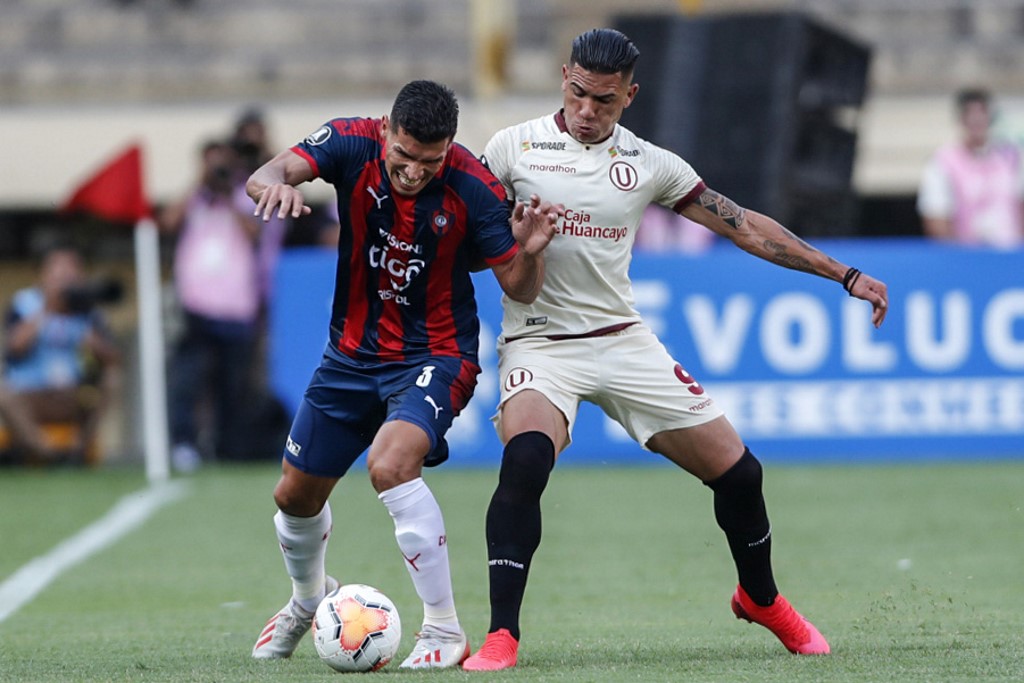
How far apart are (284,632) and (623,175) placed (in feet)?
6.89

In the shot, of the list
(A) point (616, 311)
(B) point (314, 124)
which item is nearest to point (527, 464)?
(A) point (616, 311)

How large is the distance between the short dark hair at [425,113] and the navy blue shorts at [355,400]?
34.6 inches

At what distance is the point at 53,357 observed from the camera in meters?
15.2

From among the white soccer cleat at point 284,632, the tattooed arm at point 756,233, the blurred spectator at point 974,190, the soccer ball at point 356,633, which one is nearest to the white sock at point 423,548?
the soccer ball at point 356,633

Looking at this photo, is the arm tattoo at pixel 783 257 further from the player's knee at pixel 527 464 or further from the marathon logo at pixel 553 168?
the player's knee at pixel 527 464

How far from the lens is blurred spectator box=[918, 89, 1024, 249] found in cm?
1440

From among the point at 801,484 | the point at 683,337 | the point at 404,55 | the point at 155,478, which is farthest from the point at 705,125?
the point at 404,55

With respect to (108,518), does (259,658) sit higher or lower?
higher

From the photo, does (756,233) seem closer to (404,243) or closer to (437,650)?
(404,243)

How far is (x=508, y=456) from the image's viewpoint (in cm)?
654

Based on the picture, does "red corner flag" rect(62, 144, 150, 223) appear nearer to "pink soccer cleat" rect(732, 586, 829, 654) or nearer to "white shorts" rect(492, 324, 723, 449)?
"white shorts" rect(492, 324, 723, 449)

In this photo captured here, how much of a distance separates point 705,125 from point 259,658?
901 cm

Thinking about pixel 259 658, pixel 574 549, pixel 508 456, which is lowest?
pixel 574 549

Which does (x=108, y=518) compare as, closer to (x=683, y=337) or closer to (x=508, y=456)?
(x=683, y=337)
